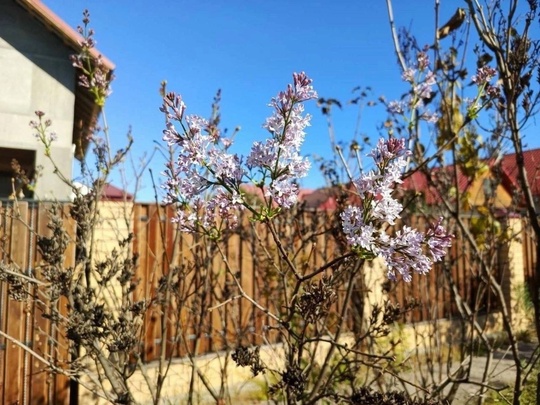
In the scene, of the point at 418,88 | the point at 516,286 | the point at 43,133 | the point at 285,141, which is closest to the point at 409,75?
the point at 418,88

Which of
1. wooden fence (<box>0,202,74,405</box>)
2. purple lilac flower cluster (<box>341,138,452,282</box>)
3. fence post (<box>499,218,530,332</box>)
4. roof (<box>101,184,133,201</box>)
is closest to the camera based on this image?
purple lilac flower cluster (<box>341,138,452,282</box>)

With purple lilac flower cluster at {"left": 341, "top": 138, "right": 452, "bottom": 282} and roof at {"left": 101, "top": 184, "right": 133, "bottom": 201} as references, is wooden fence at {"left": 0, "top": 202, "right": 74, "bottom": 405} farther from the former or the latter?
purple lilac flower cluster at {"left": 341, "top": 138, "right": 452, "bottom": 282}

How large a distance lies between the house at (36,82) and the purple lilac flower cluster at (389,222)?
6544 millimetres

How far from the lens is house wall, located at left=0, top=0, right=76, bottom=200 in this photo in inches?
275

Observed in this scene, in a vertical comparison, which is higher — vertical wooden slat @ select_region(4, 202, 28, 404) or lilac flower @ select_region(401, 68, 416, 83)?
lilac flower @ select_region(401, 68, 416, 83)

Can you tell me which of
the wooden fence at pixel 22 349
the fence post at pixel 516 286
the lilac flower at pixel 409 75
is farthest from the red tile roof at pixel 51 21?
the fence post at pixel 516 286

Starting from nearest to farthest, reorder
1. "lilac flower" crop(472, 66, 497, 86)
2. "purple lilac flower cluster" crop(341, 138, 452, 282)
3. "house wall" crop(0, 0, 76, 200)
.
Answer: "purple lilac flower cluster" crop(341, 138, 452, 282) → "lilac flower" crop(472, 66, 497, 86) → "house wall" crop(0, 0, 76, 200)

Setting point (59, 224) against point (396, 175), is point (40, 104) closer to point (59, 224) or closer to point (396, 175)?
point (59, 224)

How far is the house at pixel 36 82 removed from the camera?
6.98 m

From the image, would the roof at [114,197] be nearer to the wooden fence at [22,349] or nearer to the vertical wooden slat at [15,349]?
the wooden fence at [22,349]

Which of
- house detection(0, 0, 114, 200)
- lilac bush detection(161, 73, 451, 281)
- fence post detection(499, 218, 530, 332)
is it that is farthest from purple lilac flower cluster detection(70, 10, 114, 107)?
fence post detection(499, 218, 530, 332)

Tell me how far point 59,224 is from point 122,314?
638 mm

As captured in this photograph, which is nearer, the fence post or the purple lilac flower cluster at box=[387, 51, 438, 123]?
the purple lilac flower cluster at box=[387, 51, 438, 123]

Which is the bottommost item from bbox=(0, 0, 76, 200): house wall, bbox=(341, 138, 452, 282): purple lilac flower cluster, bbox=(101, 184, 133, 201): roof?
bbox=(341, 138, 452, 282): purple lilac flower cluster
